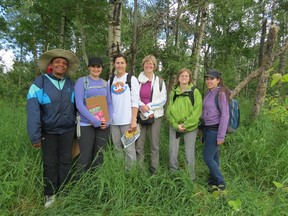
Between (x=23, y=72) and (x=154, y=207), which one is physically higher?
(x=23, y=72)

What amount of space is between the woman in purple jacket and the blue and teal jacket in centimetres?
185

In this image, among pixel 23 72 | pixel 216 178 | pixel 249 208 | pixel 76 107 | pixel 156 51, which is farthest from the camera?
pixel 23 72

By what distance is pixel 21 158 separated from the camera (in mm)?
3436

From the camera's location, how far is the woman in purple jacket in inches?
127

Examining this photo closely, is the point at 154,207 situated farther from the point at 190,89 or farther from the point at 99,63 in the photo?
the point at 99,63

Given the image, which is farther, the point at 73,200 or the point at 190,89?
the point at 190,89

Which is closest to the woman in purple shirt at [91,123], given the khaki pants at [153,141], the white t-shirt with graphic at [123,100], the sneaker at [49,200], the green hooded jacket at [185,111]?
the white t-shirt with graphic at [123,100]

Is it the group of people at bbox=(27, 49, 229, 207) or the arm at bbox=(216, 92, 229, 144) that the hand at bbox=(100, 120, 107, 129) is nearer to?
the group of people at bbox=(27, 49, 229, 207)

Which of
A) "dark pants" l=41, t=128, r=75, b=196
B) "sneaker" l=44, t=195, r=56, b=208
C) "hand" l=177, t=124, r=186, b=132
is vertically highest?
"hand" l=177, t=124, r=186, b=132

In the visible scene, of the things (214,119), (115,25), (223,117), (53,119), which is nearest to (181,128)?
(214,119)

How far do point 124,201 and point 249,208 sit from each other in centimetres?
147

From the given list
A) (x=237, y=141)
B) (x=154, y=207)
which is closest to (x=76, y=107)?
(x=154, y=207)

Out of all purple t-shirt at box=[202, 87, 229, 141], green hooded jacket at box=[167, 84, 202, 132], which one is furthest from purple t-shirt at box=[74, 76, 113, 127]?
purple t-shirt at box=[202, 87, 229, 141]

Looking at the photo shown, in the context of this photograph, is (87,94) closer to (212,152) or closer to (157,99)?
(157,99)
